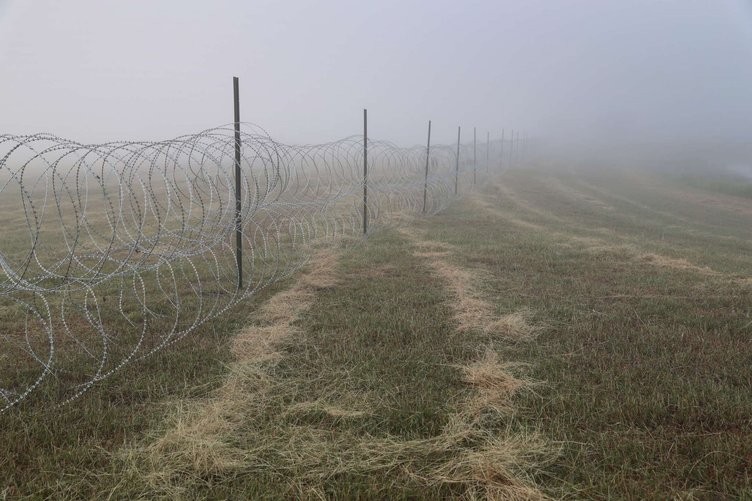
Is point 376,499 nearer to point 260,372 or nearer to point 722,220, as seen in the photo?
point 260,372

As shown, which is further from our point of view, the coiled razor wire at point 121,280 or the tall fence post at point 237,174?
the tall fence post at point 237,174

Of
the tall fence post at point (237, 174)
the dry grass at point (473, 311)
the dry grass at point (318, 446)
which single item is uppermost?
the tall fence post at point (237, 174)

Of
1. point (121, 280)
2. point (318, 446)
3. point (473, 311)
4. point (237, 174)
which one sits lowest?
point (318, 446)

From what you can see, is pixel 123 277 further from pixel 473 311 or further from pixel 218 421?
pixel 473 311

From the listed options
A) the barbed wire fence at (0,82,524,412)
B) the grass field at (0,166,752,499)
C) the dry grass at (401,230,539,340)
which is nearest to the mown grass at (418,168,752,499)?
the grass field at (0,166,752,499)

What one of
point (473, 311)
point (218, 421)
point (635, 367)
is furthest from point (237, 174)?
point (635, 367)

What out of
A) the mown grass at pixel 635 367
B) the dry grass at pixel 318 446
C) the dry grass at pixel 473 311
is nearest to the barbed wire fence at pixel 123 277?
the dry grass at pixel 318 446

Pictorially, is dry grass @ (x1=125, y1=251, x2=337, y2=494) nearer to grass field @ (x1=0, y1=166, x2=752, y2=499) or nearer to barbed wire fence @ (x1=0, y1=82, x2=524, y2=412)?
grass field @ (x1=0, y1=166, x2=752, y2=499)

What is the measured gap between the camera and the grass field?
3191 mm

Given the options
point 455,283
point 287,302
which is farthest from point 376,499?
point 455,283

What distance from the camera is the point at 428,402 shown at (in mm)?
4035

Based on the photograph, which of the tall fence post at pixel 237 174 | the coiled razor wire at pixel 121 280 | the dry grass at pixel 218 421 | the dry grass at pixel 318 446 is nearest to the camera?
the dry grass at pixel 318 446

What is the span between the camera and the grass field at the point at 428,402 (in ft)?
10.5

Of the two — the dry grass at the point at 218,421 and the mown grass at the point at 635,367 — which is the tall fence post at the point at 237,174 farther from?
the mown grass at the point at 635,367
